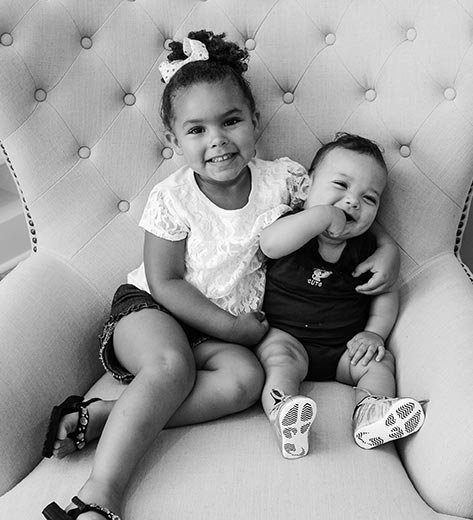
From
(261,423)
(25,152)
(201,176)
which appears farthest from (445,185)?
(25,152)

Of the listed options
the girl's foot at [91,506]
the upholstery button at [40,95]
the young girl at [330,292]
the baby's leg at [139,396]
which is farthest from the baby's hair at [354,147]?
the girl's foot at [91,506]

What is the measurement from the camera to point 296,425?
3.68 feet

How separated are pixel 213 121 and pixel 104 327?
44 cm

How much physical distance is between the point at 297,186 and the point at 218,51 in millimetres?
308

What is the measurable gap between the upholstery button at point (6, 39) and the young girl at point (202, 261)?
315mm

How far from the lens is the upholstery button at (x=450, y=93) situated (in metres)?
1.45

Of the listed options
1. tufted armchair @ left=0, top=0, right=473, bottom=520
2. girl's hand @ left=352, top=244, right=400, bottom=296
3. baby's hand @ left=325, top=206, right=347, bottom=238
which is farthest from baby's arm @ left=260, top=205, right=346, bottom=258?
tufted armchair @ left=0, top=0, right=473, bottom=520

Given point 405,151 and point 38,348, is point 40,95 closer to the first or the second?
point 38,348

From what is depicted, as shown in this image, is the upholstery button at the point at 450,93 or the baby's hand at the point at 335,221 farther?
the upholstery button at the point at 450,93

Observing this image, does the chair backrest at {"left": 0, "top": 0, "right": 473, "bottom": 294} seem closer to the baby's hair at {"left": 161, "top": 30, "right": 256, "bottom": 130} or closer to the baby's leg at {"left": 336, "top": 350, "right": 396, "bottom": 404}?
the baby's hair at {"left": 161, "top": 30, "right": 256, "bottom": 130}

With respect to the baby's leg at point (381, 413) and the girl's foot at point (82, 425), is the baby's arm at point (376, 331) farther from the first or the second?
the girl's foot at point (82, 425)

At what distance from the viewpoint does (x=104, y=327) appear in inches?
54.7

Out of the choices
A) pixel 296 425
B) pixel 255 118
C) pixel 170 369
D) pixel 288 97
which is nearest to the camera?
pixel 296 425

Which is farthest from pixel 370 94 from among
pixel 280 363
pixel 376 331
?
pixel 280 363
